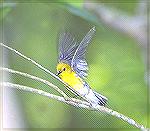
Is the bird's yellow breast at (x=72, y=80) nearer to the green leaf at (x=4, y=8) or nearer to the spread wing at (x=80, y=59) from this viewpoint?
the spread wing at (x=80, y=59)

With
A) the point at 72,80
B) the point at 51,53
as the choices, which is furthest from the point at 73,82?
the point at 51,53

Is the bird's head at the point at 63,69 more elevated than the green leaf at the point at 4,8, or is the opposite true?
the green leaf at the point at 4,8

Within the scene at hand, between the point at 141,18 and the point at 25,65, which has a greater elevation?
the point at 141,18

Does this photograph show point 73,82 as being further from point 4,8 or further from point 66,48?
point 4,8

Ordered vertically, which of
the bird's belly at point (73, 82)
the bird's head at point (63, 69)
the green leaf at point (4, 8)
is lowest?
the bird's belly at point (73, 82)

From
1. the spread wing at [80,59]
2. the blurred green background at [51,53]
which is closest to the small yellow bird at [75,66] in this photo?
the spread wing at [80,59]

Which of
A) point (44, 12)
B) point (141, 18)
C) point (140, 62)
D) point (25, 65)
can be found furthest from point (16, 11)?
point (141, 18)

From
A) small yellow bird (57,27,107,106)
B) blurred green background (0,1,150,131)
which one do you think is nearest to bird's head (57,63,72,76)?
small yellow bird (57,27,107,106)

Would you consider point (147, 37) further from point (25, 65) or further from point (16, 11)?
point (25, 65)
